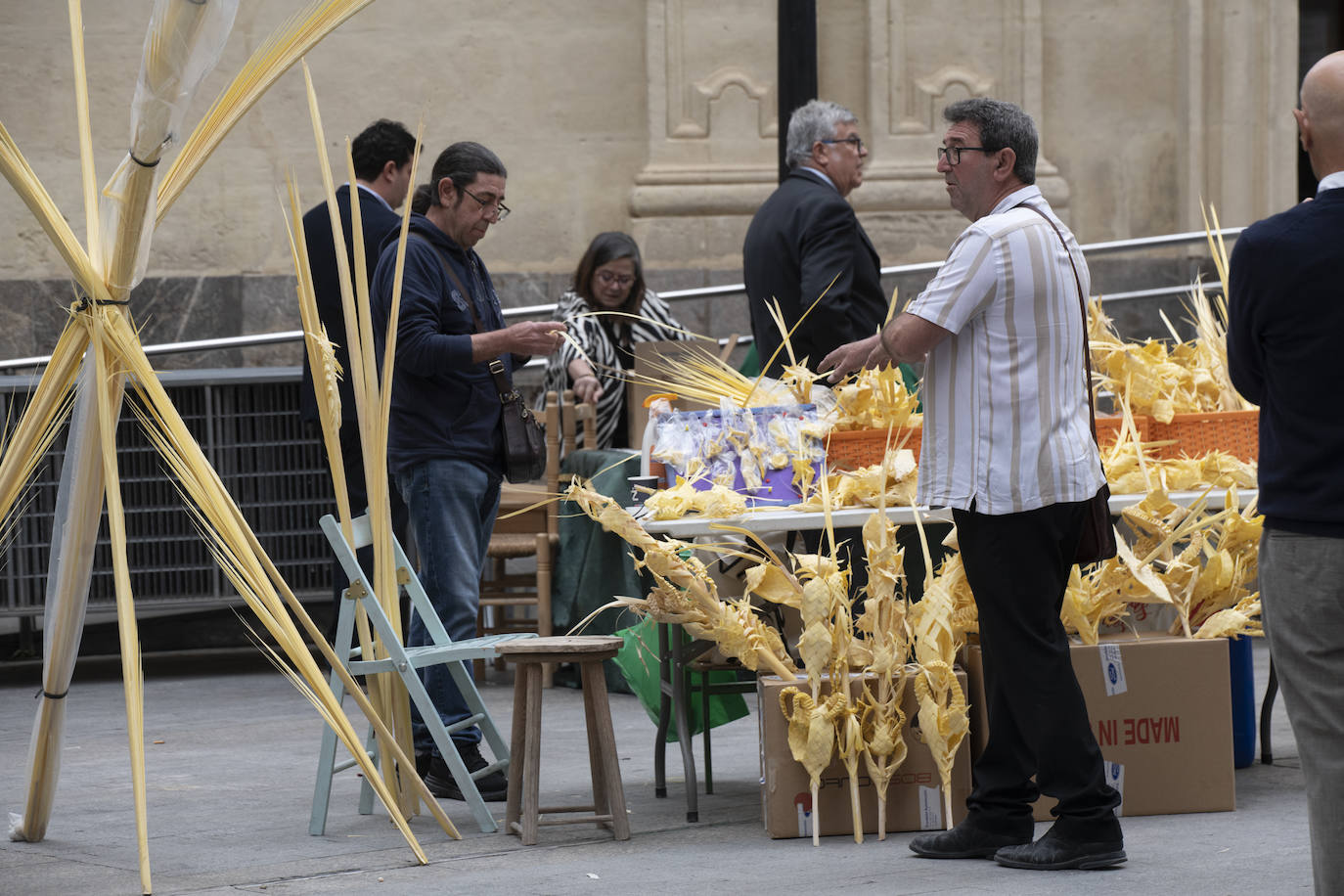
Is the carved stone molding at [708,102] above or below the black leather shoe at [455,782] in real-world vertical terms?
above

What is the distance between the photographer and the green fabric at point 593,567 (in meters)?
7.26

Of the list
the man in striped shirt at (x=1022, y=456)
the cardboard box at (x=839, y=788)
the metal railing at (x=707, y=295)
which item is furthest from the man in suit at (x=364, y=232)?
the man in striped shirt at (x=1022, y=456)

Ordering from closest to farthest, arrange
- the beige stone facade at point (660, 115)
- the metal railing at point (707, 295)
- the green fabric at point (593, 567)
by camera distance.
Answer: the green fabric at point (593, 567) < the metal railing at point (707, 295) < the beige stone facade at point (660, 115)

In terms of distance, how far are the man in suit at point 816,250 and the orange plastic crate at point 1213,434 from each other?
1.43 meters

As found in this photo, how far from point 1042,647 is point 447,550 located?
1.88 m

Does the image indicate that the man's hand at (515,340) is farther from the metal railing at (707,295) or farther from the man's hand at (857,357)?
the metal railing at (707,295)

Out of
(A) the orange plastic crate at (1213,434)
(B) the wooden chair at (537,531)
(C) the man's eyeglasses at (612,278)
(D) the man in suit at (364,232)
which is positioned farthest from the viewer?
(C) the man's eyeglasses at (612,278)

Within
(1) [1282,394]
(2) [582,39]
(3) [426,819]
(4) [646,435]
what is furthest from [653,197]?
(1) [1282,394]

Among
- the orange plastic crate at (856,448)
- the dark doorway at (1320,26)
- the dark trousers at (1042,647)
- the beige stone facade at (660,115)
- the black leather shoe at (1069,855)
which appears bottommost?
the black leather shoe at (1069,855)

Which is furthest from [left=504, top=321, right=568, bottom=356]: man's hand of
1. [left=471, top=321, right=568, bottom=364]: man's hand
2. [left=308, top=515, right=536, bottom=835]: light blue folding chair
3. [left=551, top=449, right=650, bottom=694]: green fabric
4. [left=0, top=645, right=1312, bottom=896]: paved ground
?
[left=551, top=449, right=650, bottom=694]: green fabric

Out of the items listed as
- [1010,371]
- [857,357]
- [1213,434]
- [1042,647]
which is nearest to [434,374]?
[857,357]

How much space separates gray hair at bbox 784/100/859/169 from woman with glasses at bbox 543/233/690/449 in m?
1.05

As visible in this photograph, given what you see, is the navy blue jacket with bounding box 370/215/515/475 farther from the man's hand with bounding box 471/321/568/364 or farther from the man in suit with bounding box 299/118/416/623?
the man in suit with bounding box 299/118/416/623

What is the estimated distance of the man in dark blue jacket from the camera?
5270 millimetres
